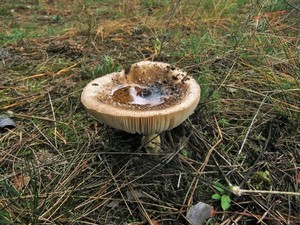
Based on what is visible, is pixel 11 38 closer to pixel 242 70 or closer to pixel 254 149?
pixel 242 70

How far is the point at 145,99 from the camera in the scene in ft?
6.84

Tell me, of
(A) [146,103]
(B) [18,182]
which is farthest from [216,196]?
(B) [18,182]

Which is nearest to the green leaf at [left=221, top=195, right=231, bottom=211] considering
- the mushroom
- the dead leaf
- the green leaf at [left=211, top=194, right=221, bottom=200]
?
the green leaf at [left=211, top=194, right=221, bottom=200]

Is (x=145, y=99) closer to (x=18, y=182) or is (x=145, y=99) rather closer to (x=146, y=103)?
(x=146, y=103)

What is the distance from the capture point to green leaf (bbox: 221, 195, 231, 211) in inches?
70.1

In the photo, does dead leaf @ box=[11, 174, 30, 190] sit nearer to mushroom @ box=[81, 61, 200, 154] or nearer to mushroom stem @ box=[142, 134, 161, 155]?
mushroom @ box=[81, 61, 200, 154]

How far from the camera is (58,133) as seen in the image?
7.77 ft

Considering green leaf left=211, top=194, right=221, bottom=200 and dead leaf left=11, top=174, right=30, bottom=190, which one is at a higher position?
green leaf left=211, top=194, right=221, bottom=200

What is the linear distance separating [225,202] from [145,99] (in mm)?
781

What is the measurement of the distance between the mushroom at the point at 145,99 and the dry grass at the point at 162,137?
0.29 m

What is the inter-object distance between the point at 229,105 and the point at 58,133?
1.32 metres

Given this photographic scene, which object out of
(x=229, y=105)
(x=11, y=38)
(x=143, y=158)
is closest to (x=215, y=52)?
(x=229, y=105)

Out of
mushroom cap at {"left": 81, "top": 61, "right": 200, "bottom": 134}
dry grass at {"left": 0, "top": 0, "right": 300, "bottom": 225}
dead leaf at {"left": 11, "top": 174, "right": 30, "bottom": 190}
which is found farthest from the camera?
dead leaf at {"left": 11, "top": 174, "right": 30, "bottom": 190}

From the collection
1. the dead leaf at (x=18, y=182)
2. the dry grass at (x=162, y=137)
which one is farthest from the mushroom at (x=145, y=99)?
the dead leaf at (x=18, y=182)
